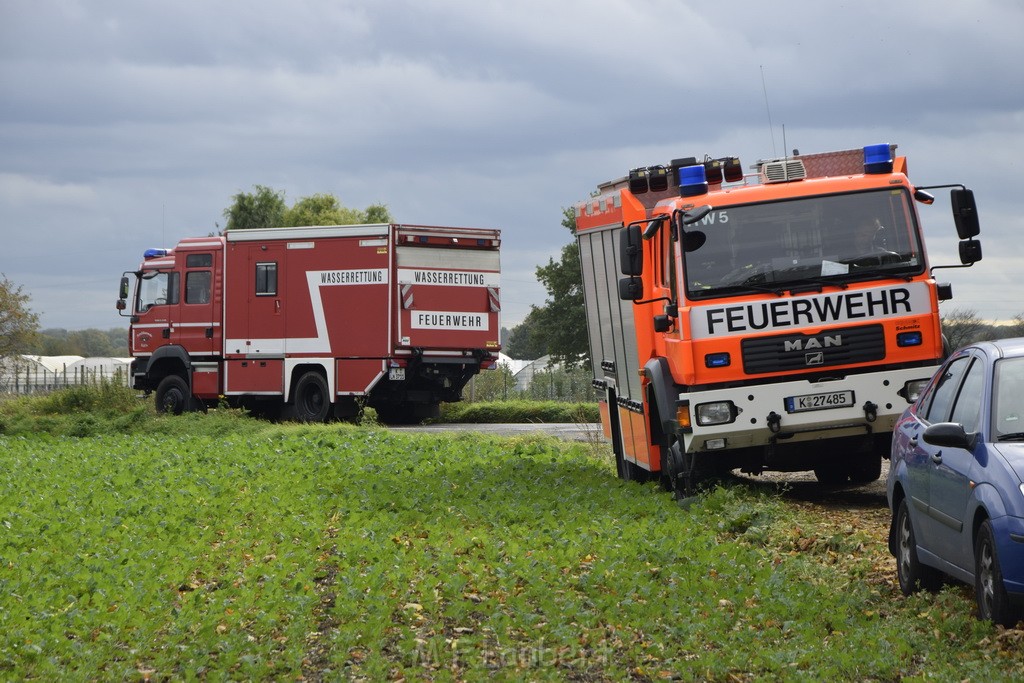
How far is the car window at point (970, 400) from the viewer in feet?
27.0

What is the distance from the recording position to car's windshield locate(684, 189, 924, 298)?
12750 mm

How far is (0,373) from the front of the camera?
6000 centimetres

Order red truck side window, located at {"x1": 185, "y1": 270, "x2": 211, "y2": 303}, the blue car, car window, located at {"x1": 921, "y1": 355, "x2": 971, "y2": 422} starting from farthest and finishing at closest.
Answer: red truck side window, located at {"x1": 185, "y1": 270, "x2": 211, "y2": 303} → car window, located at {"x1": 921, "y1": 355, "x2": 971, "y2": 422} → the blue car

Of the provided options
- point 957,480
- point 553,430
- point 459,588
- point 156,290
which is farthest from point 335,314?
point 957,480

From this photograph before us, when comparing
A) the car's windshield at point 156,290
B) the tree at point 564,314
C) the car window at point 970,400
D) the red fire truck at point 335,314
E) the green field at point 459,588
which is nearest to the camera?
the green field at point 459,588

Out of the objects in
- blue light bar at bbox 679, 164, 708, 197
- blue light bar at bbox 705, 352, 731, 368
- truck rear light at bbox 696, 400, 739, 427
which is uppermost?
blue light bar at bbox 679, 164, 708, 197

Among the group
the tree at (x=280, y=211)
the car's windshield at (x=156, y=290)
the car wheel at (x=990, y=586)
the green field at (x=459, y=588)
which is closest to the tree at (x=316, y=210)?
the tree at (x=280, y=211)

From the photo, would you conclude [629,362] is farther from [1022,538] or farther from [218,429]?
[218,429]

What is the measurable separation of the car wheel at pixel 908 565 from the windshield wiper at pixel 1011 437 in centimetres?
131

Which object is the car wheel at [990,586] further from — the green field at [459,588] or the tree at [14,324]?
the tree at [14,324]

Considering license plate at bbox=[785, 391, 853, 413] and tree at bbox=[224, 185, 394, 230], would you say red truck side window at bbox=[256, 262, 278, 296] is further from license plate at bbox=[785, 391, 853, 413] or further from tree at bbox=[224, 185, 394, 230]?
tree at bbox=[224, 185, 394, 230]

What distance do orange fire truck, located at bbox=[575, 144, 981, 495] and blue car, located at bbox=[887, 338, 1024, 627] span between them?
2.99 m

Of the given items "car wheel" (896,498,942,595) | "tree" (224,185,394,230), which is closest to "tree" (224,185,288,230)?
"tree" (224,185,394,230)

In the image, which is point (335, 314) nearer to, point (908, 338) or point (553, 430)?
point (553, 430)
